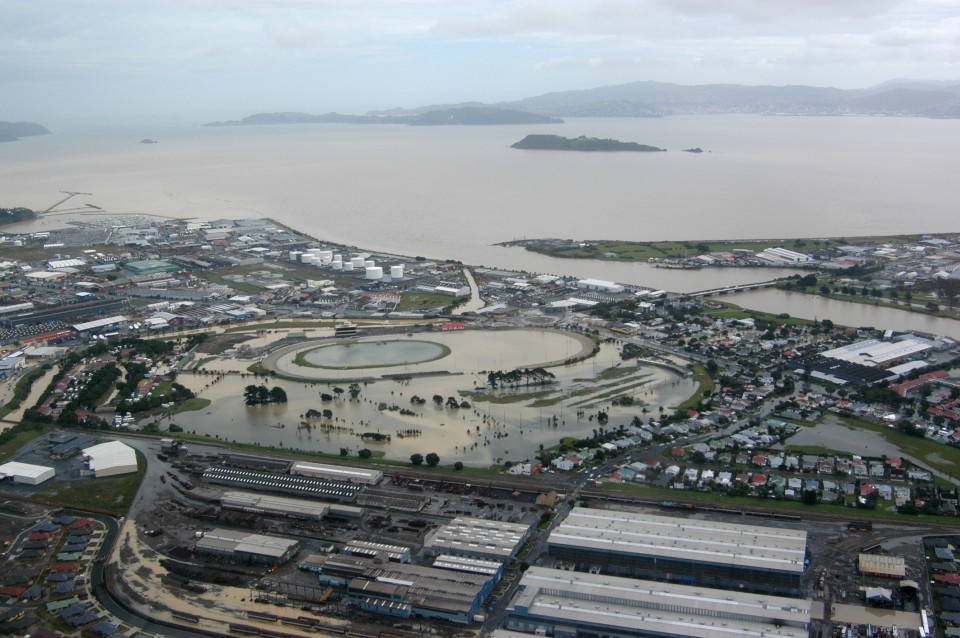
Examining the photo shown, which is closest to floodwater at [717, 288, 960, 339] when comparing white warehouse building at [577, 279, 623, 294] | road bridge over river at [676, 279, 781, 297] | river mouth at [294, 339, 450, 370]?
road bridge over river at [676, 279, 781, 297]

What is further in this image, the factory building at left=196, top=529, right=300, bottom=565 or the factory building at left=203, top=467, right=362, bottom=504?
the factory building at left=203, top=467, right=362, bottom=504

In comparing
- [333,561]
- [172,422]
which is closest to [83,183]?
[172,422]

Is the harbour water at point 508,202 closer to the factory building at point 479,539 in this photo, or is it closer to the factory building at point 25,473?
the factory building at point 479,539

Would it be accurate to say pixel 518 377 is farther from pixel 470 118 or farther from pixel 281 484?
pixel 470 118

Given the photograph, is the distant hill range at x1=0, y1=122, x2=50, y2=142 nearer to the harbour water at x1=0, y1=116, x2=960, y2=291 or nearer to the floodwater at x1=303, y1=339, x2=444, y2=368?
the harbour water at x1=0, y1=116, x2=960, y2=291

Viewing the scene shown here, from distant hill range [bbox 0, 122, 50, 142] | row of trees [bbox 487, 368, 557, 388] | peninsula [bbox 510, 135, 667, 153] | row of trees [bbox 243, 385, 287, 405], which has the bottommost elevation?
row of trees [bbox 243, 385, 287, 405]

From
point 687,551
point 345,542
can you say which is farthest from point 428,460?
point 687,551

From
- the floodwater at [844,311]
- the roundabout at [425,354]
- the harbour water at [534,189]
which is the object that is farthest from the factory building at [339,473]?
the harbour water at [534,189]
